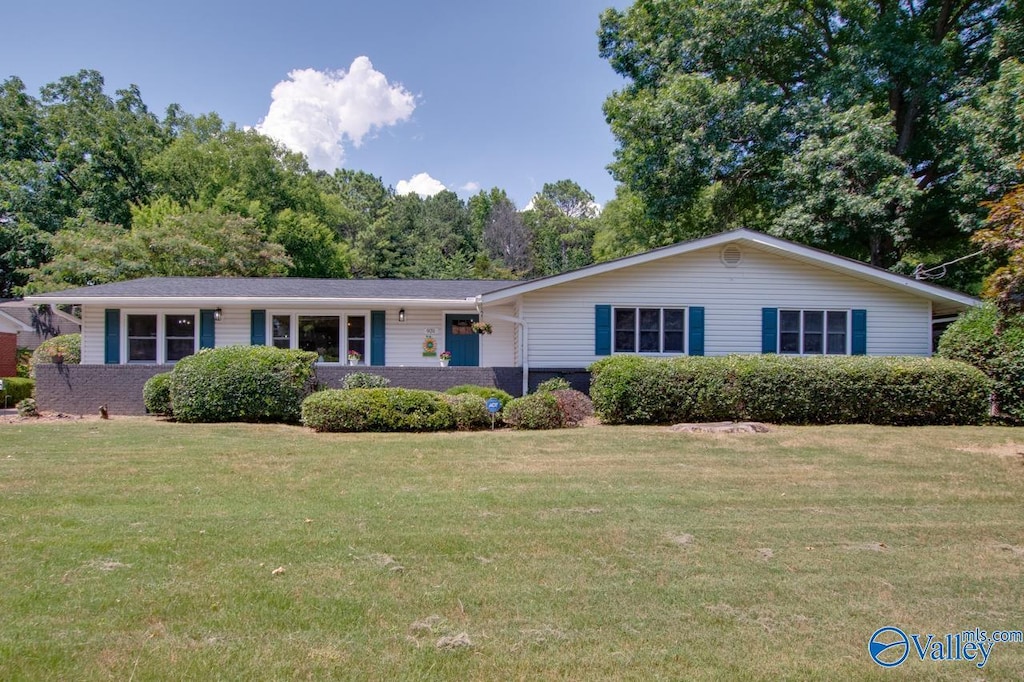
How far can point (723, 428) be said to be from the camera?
10.5 meters

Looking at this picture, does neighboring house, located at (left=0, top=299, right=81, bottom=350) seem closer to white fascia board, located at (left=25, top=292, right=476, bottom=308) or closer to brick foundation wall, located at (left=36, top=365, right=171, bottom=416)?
white fascia board, located at (left=25, top=292, right=476, bottom=308)

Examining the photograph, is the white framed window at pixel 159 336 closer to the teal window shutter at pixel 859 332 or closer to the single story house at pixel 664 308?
the single story house at pixel 664 308

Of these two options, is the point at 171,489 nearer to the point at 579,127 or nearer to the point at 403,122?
the point at 579,127

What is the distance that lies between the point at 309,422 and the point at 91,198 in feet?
92.7

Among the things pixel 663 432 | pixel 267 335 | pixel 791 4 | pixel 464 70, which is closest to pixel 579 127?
pixel 464 70

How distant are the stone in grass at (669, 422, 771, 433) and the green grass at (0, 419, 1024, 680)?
2.37 meters

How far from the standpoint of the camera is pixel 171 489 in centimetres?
631

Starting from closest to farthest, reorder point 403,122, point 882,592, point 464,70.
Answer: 1. point 882,592
2. point 464,70
3. point 403,122

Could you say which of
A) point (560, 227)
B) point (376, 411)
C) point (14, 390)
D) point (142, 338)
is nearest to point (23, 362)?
point (14, 390)

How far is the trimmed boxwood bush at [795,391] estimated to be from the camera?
11.5 meters

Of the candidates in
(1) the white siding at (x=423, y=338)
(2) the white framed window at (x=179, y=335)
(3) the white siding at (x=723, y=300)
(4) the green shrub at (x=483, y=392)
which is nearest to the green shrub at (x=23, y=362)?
(2) the white framed window at (x=179, y=335)

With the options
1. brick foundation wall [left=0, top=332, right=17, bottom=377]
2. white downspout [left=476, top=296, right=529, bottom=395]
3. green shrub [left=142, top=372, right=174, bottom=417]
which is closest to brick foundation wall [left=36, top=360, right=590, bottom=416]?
white downspout [left=476, top=296, right=529, bottom=395]

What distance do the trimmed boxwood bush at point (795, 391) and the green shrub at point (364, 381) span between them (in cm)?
489

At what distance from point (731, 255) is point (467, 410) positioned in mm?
7420
